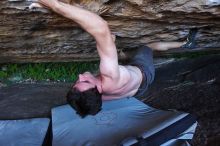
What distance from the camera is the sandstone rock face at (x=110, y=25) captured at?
239 centimetres

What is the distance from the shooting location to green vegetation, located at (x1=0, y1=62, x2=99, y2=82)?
3.47 metres

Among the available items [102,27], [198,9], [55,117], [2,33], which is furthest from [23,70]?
[198,9]

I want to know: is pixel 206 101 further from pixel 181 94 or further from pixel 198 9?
pixel 198 9

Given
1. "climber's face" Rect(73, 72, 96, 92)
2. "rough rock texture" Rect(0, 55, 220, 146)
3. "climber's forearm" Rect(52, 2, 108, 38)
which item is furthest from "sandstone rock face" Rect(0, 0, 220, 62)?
"climber's face" Rect(73, 72, 96, 92)

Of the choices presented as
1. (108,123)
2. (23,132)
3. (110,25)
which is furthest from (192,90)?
(23,132)

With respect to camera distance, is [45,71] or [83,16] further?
[45,71]

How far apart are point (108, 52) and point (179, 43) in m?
0.88

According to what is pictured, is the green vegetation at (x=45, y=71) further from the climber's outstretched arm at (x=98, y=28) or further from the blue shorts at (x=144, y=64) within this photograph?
the climber's outstretched arm at (x=98, y=28)

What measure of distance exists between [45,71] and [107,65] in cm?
123

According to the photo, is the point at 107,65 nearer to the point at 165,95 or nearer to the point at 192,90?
the point at 165,95

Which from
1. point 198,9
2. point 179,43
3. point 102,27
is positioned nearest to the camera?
point 102,27

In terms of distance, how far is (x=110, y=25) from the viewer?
2.65 meters

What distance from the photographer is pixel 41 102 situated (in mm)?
3395

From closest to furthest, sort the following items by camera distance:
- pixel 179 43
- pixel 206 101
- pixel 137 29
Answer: pixel 137 29 → pixel 179 43 → pixel 206 101
